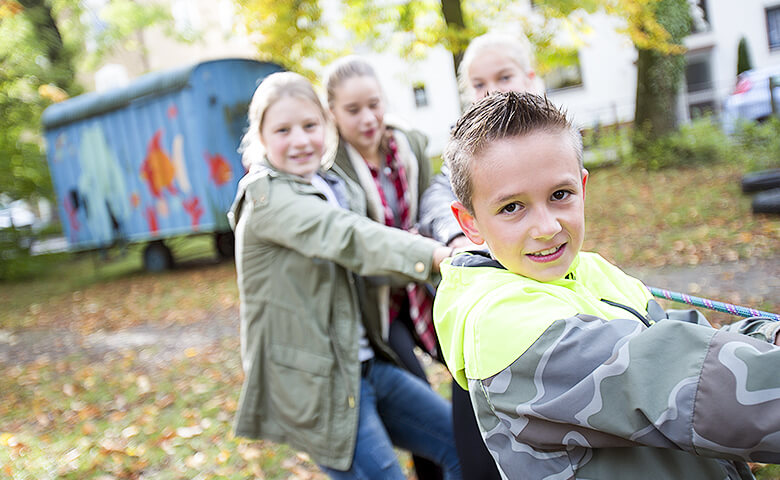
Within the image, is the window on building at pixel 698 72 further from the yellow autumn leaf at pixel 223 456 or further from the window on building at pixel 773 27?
the yellow autumn leaf at pixel 223 456

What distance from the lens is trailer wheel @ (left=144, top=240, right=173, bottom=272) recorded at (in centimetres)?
1380

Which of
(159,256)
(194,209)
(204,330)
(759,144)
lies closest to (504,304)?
(204,330)

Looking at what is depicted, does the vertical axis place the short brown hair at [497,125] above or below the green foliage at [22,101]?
below

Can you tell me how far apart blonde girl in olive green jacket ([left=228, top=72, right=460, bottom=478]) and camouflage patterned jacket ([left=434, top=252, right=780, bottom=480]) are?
2.78 feet

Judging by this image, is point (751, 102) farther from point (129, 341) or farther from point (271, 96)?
point (271, 96)

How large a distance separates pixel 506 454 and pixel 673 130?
14205 mm

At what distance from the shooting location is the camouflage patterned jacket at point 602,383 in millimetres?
1075

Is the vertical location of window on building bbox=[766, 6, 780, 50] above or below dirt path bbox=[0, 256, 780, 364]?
above

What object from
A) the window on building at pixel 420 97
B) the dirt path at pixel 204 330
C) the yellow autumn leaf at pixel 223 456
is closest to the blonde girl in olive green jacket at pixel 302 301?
the yellow autumn leaf at pixel 223 456

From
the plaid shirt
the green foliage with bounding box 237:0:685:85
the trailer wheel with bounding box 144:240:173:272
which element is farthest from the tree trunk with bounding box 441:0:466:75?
the plaid shirt

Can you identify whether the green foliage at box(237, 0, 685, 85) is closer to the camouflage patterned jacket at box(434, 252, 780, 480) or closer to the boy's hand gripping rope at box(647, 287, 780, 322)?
the boy's hand gripping rope at box(647, 287, 780, 322)

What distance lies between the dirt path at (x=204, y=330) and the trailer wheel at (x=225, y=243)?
4514 mm

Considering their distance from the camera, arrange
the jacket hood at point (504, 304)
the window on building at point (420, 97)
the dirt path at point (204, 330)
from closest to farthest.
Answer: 1. the jacket hood at point (504, 304)
2. the dirt path at point (204, 330)
3. the window on building at point (420, 97)

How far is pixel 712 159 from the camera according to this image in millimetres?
13094
